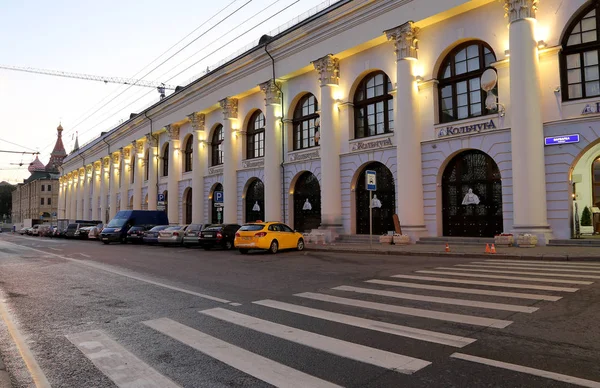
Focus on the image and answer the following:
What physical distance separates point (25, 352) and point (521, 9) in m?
20.6

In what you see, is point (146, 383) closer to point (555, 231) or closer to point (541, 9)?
point (555, 231)

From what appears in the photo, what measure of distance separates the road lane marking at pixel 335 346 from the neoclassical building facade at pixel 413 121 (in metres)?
15.2

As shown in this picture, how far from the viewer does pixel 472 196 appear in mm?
20078

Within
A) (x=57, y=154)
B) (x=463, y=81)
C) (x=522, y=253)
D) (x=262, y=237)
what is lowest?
(x=522, y=253)

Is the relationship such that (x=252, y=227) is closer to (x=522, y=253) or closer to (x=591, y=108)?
(x=522, y=253)

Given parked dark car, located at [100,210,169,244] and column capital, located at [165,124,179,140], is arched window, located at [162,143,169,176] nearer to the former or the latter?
column capital, located at [165,124,179,140]

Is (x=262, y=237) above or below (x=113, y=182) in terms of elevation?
below

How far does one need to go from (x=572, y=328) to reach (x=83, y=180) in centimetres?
7896

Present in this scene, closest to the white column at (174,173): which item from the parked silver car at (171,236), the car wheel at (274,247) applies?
the parked silver car at (171,236)

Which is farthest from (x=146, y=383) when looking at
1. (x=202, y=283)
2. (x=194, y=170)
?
(x=194, y=170)

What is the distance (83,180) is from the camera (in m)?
72.4

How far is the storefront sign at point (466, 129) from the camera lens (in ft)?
63.3

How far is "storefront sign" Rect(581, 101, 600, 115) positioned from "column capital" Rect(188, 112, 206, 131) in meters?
29.7

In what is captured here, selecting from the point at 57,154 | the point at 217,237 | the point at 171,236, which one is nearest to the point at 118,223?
the point at 171,236
